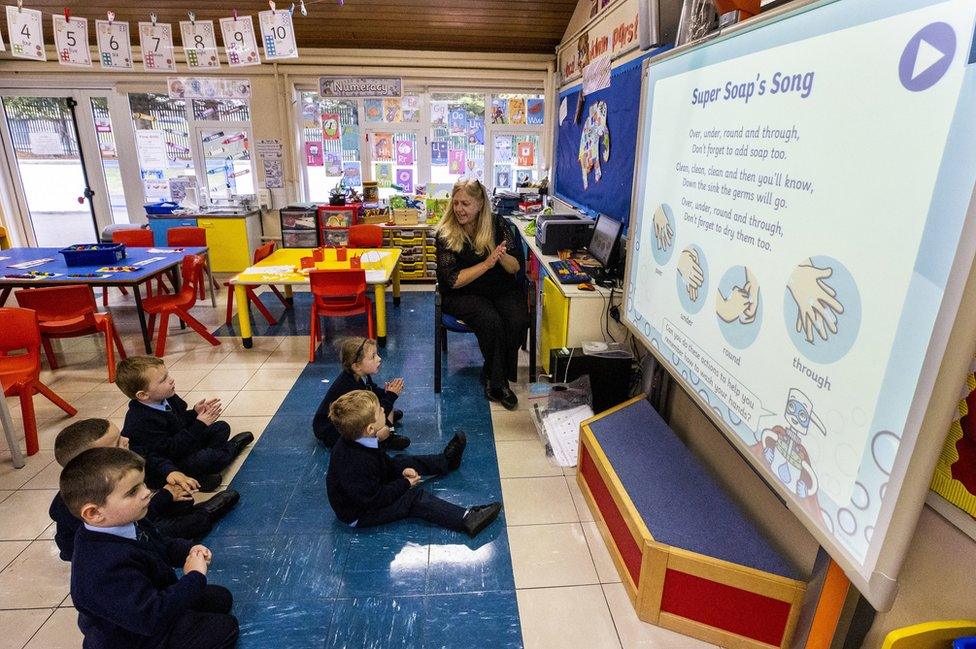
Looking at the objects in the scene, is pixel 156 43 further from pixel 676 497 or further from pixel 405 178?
pixel 676 497

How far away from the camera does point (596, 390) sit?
9.67 ft

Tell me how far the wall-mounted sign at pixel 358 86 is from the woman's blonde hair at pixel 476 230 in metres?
3.45

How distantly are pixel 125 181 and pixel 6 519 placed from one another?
19.0 ft

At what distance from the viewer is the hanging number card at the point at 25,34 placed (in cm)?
383

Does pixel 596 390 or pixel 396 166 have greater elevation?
pixel 396 166

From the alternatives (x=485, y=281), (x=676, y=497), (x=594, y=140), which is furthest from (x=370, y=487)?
(x=594, y=140)

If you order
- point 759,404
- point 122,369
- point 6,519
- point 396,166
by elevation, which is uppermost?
point 396,166

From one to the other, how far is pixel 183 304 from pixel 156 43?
2.06m

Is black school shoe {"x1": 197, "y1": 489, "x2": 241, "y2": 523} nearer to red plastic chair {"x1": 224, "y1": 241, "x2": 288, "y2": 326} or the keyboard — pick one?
the keyboard

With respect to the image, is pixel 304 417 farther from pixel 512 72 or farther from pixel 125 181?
pixel 125 181

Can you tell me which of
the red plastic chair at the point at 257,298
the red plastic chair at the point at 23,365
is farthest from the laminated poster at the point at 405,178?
Result: the red plastic chair at the point at 23,365

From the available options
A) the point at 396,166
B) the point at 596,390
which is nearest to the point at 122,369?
the point at 596,390

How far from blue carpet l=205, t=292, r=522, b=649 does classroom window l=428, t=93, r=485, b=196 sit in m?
4.49

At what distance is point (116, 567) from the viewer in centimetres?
144
